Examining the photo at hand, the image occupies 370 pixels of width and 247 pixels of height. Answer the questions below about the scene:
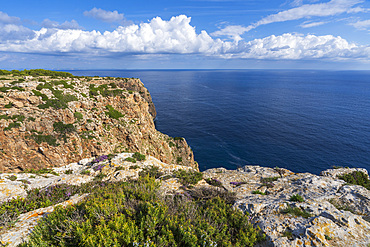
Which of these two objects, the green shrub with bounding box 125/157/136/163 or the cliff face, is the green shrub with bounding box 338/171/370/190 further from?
the cliff face

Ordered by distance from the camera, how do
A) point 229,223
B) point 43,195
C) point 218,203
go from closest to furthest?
point 229,223, point 218,203, point 43,195

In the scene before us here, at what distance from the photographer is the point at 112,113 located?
38250 millimetres

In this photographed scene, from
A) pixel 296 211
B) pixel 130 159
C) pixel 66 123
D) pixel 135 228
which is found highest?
pixel 135 228

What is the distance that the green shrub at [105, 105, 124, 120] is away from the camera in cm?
3771

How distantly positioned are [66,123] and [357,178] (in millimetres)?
42837

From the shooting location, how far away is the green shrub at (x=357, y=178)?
646 inches

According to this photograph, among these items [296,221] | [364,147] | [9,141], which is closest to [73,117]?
[9,141]

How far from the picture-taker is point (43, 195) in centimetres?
1111

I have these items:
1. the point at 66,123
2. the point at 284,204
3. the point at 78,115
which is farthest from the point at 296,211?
the point at 78,115

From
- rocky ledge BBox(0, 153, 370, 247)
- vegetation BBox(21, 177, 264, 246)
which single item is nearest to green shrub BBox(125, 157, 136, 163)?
rocky ledge BBox(0, 153, 370, 247)

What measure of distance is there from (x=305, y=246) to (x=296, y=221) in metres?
1.41

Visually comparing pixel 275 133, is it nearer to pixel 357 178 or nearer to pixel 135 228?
pixel 357 178

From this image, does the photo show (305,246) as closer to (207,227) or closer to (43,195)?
(207,227)

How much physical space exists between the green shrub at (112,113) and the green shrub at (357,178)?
39971 mm
